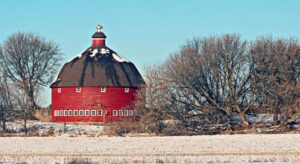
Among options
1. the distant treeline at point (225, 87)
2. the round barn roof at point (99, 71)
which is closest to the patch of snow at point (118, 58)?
the round barn roof at point (99, 71)

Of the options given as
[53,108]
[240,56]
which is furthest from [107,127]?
[53,108]

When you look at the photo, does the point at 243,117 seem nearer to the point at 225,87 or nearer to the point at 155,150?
the point at 225,87

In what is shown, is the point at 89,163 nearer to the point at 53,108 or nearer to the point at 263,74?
the point at 263,74

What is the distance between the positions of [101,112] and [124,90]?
10.2ft

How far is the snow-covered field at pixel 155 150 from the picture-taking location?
93.9 feet

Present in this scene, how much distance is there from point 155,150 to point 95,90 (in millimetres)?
31796

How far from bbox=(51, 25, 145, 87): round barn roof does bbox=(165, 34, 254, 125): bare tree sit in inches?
509

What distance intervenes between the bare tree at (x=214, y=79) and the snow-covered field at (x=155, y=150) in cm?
866

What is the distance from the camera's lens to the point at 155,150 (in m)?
33.5

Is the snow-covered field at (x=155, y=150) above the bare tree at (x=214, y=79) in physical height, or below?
below

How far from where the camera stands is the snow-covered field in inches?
1127

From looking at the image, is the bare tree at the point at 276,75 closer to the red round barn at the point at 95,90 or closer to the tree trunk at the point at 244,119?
the tree trunk at the point at 244,119

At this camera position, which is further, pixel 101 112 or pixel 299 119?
pixel 101 112

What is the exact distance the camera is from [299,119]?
50344mm
